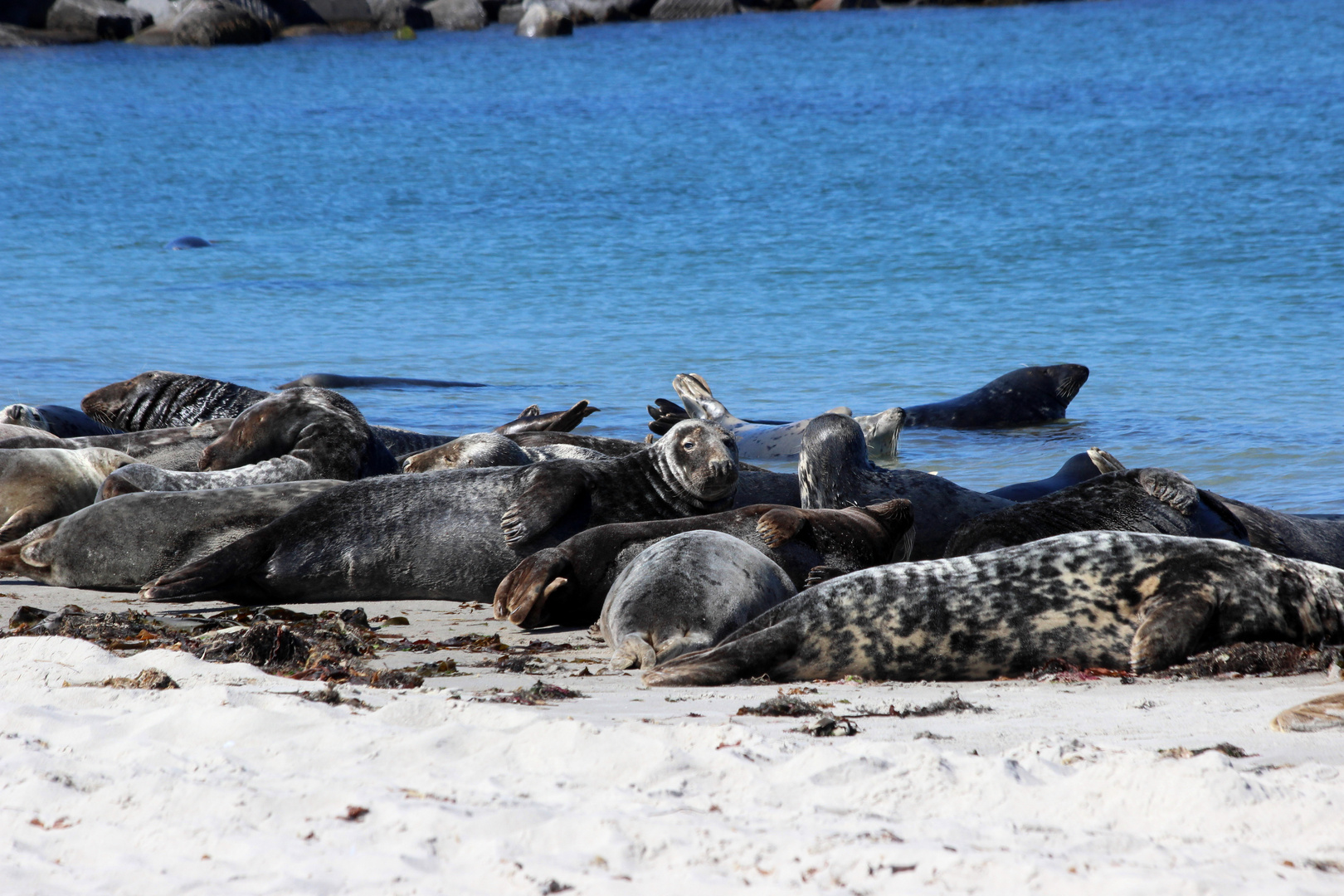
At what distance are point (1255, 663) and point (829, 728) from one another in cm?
180

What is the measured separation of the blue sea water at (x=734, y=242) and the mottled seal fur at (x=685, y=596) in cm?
471

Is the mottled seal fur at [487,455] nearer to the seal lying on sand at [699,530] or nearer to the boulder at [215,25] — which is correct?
the seal lying on sand at [699,530]

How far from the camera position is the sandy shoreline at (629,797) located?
7.77 feet

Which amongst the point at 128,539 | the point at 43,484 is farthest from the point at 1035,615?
the point at 43,484

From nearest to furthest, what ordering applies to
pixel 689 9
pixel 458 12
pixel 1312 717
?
pixel 1312 717, pixel 458 12, pixel 689 9

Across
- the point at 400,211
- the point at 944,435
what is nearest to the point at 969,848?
the point at 944,435

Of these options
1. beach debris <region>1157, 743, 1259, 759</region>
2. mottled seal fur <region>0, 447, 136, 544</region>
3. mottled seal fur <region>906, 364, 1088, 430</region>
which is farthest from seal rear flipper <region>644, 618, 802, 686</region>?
mottled seal fur <region>906, 364, 1088, 430</region>

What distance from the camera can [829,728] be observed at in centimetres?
343

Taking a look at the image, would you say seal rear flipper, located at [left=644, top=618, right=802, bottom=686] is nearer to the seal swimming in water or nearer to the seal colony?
the seal colony

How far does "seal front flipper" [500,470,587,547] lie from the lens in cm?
606

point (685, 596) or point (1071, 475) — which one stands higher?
point (685, 596)

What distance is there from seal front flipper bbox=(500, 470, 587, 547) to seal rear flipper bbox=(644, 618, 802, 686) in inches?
63.8

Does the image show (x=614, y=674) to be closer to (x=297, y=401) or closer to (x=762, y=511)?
(x=762, y=511)

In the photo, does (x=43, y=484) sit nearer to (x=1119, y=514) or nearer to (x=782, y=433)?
(x=782, y=433)
